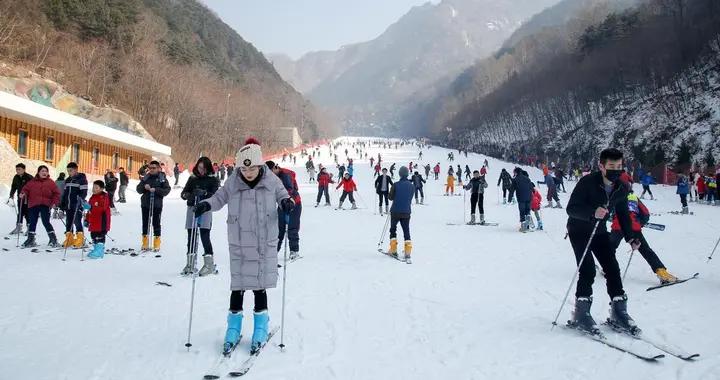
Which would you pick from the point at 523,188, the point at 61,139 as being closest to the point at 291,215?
the point at 523,188

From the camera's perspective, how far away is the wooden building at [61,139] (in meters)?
20.8

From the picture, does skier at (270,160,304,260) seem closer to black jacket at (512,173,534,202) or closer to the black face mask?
the black face mask

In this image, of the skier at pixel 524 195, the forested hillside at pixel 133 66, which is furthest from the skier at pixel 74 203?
the forested hillside at pixel 133 66

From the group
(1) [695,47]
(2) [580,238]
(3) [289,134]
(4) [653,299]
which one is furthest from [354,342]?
(3) [289,134]

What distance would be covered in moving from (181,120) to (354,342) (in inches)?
1985

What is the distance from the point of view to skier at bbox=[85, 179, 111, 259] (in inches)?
327

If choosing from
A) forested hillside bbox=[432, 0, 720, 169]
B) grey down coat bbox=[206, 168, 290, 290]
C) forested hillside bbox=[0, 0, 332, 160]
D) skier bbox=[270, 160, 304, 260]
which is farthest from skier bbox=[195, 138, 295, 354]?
forested hillside bbox=[432, 0, 720, 169]

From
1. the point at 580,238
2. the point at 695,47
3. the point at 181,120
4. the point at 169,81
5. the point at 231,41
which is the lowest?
the point at 580,238

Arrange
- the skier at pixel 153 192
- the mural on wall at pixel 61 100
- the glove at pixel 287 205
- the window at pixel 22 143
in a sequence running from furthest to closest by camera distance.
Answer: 1. the mural on wall at pixel 61 100
2. the window at pixel 22 143
3. the skier at pixel 153 192
4. the glove at pixel 287 205

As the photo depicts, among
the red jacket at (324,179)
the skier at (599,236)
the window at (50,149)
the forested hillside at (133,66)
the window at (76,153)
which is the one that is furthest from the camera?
the forested hillside at (133,66)

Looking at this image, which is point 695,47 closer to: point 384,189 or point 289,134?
point 384,189

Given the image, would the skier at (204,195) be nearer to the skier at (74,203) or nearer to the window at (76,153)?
the skier at (74,203)

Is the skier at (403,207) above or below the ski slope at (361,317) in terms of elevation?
above

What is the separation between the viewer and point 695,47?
4681 centimetres
